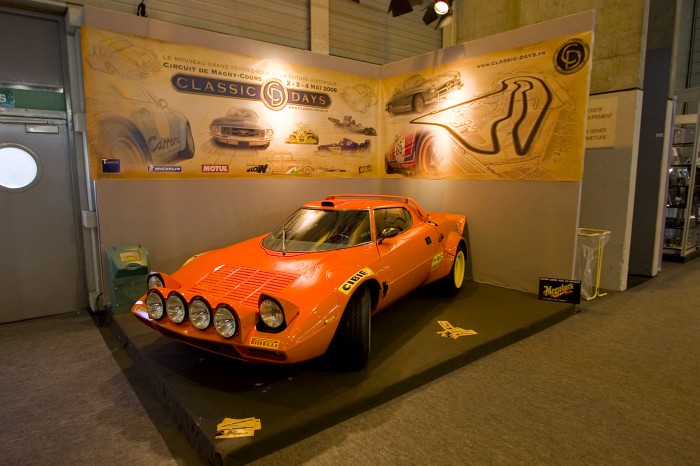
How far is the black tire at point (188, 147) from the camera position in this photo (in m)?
4.86

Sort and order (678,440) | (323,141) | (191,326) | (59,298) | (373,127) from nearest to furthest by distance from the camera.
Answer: (678,440), (191,326), (59,298), (323,141), (373,127)

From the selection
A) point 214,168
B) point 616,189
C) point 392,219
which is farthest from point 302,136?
point 616,189

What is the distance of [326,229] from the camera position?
3643 mm

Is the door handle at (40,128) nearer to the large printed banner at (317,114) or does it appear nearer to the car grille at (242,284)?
the large printed banner at (317,114)

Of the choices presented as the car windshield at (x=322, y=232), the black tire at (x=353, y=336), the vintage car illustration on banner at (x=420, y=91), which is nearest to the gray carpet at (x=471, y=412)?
the black tire at (x=353, y=336)

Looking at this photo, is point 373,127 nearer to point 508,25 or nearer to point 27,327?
point 508,25

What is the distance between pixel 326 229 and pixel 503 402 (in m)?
1.86

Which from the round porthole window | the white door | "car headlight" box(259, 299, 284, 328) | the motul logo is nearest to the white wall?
the motul logo

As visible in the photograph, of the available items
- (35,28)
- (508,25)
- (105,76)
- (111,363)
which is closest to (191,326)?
(111,363)

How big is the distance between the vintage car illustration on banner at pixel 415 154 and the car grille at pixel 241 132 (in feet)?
6.96

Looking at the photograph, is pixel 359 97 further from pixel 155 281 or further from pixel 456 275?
pixel 155 281

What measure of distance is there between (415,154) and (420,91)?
879 millimetres

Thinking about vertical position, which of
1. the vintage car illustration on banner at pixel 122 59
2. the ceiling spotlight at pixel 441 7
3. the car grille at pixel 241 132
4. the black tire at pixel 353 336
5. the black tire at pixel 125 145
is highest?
the ceiling spotlight at pixel 441 7

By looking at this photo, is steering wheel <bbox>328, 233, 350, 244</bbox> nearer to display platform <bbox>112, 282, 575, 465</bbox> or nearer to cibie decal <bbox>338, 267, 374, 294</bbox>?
cibie decal <bbox>338, 267, 374, 294</bbox>
